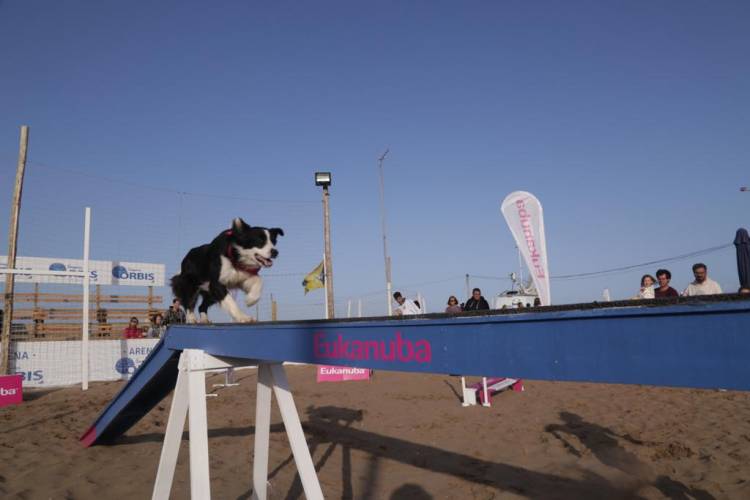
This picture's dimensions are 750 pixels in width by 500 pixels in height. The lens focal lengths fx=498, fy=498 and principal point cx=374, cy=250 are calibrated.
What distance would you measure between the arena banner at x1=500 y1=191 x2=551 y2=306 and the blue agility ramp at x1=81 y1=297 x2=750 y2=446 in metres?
4.88

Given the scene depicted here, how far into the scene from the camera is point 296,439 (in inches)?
150

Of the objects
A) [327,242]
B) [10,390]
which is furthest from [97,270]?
[327,242]

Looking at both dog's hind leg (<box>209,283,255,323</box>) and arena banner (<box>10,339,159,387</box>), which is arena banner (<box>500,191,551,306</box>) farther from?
arena banner (<box>10,339,159,387</box>)

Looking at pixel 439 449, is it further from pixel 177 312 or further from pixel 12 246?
pixel 12 246

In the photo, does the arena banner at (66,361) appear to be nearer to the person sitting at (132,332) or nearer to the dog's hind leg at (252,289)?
the person sitting at (132,332)

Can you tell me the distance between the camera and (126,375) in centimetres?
1355

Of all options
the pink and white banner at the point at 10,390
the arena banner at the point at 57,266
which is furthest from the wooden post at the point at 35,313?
the pink and white banner at the point at 10,390

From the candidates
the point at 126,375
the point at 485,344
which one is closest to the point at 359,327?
the point at 485,344

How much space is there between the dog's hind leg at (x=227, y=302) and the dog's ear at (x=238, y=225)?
0.57 meters

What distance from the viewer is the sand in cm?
506

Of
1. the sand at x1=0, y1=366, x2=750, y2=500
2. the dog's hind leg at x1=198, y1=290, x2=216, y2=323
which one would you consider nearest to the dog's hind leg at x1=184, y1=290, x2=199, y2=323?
the dog's hind leg at x1=198, y1=290, x2=216, y2=323

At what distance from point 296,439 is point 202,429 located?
0.72 metres

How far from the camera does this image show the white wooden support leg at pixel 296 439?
3617 mm

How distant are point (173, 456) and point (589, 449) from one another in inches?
201
